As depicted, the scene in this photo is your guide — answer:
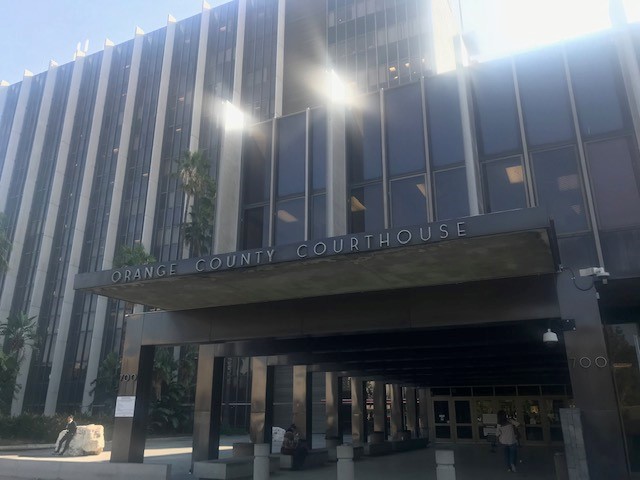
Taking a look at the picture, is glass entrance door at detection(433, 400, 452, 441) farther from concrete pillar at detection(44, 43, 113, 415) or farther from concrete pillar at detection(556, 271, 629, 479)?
concrete pillar at detection(44, 43, 113, 415)

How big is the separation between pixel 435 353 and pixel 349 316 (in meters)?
6.79

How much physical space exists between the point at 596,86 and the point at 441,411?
78.1 feet

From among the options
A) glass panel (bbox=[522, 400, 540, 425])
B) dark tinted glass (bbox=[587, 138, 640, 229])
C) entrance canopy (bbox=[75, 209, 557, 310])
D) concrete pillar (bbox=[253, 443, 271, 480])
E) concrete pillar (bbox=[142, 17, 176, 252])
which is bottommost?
concrete pillar (bbox=[253, 443, 271, 480])

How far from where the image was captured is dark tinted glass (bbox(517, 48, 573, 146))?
15.4m

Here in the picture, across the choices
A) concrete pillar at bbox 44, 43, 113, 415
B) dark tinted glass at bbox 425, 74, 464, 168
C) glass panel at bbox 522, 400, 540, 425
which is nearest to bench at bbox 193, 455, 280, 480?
dark tinted glass at bbox 425, 74, 464, 168

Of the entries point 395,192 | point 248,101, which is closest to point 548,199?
point 395,192

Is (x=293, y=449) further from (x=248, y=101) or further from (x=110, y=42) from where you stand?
(x=110, y=42)

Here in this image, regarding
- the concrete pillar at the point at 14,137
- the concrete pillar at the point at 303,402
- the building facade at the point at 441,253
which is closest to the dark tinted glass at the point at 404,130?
the building facade at the point at 441,253

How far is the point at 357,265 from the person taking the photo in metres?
11.0

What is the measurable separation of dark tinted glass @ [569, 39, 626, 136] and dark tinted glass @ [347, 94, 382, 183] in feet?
21.0

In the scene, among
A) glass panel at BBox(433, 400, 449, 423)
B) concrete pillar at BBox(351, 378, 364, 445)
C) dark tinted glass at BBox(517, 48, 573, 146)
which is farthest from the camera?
glass panel at BBox(433, 400, 449, 423)

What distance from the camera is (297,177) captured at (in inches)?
764

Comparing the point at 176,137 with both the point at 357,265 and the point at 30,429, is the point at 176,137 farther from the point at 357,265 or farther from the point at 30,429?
the point at 357,265

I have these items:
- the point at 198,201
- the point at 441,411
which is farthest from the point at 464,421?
the point at 198,201
